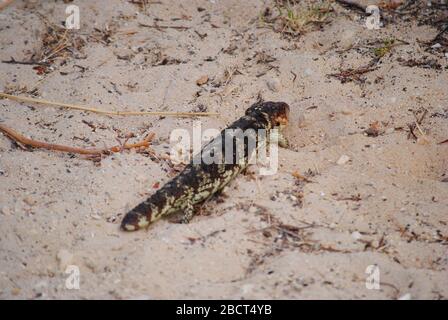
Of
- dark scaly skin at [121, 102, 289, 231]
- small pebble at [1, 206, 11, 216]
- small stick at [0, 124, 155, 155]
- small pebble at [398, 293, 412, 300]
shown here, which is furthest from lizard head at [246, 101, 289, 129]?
small pebble at [1, 206, 11, 216]

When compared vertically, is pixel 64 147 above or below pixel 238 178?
above

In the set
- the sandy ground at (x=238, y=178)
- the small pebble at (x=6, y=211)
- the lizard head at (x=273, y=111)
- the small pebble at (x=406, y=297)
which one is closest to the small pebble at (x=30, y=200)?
the sandy ground at (x=238, y=178)

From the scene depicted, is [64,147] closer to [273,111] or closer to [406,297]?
[273,111]

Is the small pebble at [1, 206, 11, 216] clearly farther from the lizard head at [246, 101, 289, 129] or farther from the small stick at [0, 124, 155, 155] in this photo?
the lizard head at [246, 101, 289, 129]

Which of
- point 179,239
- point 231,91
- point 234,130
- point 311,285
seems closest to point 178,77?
point 231,91

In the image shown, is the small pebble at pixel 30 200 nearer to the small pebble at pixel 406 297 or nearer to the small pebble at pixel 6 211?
the small pebble at pixel 6 211

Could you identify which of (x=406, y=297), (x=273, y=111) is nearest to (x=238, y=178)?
(x=273, y=111)
